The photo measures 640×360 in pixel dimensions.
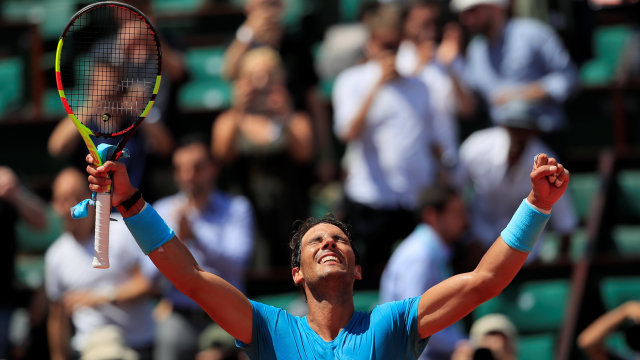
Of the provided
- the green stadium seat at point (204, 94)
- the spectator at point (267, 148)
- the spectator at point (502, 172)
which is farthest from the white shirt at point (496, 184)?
the green stadium seat at point (204, 94)

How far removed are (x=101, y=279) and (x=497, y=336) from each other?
2.53 m

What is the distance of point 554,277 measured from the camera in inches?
303

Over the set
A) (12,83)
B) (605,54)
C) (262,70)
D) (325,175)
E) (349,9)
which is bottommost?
(325,175)

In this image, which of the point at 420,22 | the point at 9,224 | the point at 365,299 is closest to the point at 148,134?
the point at 9,224

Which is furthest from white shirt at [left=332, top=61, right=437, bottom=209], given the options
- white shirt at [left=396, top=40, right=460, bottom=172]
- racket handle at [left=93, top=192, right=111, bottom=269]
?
racket handle at [left=93, top=192, right=111, bottom=269]

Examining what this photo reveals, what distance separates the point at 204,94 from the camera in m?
9.91

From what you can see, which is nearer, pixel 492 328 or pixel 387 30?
pixel 492 328

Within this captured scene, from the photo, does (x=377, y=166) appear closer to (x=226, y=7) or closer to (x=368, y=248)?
(x=368, y=248)

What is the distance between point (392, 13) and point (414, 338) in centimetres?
379

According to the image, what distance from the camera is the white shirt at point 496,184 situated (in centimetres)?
770

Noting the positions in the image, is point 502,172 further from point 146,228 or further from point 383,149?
point 146,228

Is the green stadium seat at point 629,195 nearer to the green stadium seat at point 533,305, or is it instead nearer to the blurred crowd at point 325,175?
the blurred crowd at point 325,175

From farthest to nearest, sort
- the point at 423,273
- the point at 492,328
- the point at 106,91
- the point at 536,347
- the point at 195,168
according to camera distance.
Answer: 1. the point at 536,347
2. the point at 195,168
3. the point at 492,328
4. the point at 423,273
5. the point at 106,91

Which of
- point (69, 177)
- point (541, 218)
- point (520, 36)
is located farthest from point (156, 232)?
point (520, 36)
